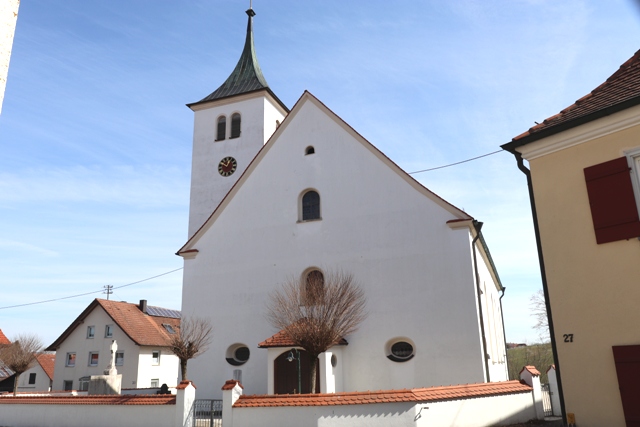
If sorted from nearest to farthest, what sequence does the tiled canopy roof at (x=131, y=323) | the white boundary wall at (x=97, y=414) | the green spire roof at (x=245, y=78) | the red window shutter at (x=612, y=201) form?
the red window shutter at (x=612, y=201) < the white boundary wall at (x=97, y=414) < the green spire roof at (x=245, y=78) < the tiled canopy roof at (x=131, y=323)

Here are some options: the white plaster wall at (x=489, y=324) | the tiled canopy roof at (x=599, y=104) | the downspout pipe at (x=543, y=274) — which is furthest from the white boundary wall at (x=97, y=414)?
the tiled canopy roof at (x=599, y=104)

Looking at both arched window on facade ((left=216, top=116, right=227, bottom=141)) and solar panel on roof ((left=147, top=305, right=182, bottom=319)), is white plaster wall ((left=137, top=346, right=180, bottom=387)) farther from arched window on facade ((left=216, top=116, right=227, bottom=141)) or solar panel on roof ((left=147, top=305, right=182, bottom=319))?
arched window on facade ((left=216, top=116, right=227, bottom=141))

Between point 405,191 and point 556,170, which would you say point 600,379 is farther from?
point 405,191

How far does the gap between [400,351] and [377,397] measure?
529 cm

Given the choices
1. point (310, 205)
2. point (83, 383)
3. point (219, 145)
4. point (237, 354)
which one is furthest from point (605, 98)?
point (83, 383)

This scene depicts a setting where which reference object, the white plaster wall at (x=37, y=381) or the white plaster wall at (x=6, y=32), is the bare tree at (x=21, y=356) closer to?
the white plaster wall at (x=37, y=381)

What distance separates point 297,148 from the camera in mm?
20750

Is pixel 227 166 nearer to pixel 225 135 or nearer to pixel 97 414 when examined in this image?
pixel 225 135

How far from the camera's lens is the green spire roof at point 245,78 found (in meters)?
32.0

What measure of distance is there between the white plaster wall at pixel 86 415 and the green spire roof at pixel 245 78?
1942 centimetres

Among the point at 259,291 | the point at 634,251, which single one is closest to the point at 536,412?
the point at 634,251

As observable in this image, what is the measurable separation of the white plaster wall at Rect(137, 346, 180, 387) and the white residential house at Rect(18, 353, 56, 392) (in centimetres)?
952

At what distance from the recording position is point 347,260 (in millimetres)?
18797

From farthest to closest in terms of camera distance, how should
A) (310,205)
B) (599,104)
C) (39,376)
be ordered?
1. (39,376)
2. (310,205)
3. (599,104)
